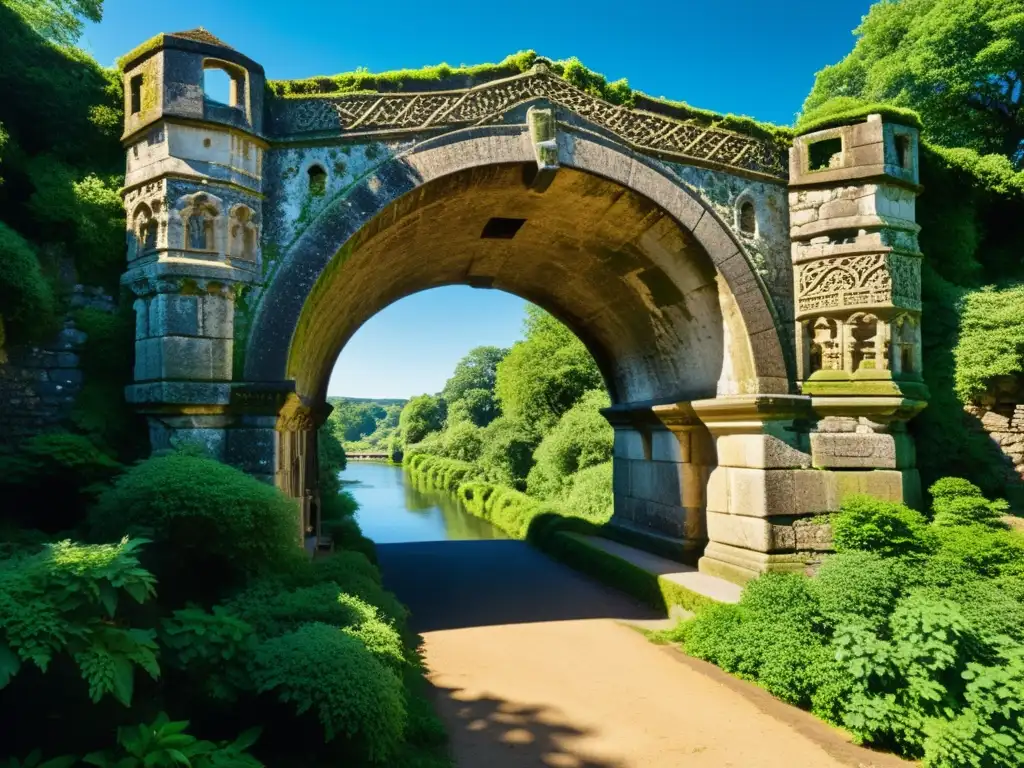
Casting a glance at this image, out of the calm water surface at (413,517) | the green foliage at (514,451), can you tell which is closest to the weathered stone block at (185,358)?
the calm water surface at (413,517)

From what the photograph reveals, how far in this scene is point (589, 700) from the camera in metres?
5.78

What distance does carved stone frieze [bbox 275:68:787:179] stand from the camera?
7.01m

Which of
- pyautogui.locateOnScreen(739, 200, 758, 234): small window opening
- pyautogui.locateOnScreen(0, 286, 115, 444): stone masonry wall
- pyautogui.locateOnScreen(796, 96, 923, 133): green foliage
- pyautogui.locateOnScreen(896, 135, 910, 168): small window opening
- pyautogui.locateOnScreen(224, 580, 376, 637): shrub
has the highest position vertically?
pyautogui.locateOnScreen(796, 96, 923, 133): green foliage

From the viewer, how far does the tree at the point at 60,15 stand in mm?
12461

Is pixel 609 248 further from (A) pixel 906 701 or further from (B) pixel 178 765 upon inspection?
(B) pixel 178 765

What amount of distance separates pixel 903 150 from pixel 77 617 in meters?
9.48

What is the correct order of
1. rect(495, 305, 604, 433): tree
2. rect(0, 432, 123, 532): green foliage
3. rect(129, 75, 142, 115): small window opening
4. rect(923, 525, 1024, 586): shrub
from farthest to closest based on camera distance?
rect(495, 305, 604, 433): tree, rect(129, 75, 142, 115): small window opening, rect(923, 525, 1024, 586): shrub, rect(0, 432, 123, 532): green foliage

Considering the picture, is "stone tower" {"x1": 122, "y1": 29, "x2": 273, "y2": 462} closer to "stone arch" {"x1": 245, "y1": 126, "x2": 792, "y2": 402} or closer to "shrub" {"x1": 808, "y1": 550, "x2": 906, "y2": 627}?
"stone arch" {"x1": 245, "y1": 126, "x2": 792, "y2": 402}

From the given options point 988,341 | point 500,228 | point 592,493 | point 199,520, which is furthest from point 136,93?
point 592,493

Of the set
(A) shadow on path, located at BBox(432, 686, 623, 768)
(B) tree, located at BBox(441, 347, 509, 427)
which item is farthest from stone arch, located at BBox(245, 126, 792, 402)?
(B) tree, located at BBox(441, 347, 509, 427)

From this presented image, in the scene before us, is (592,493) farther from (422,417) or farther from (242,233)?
(422,417)

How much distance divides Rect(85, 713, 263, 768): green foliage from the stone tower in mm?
3241

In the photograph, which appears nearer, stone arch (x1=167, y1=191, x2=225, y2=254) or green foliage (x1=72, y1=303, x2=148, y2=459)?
stone arch (x1=167, y1=191, x2=225, y2=254)

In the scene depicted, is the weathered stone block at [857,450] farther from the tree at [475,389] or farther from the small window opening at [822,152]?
the tree at [475,389]
